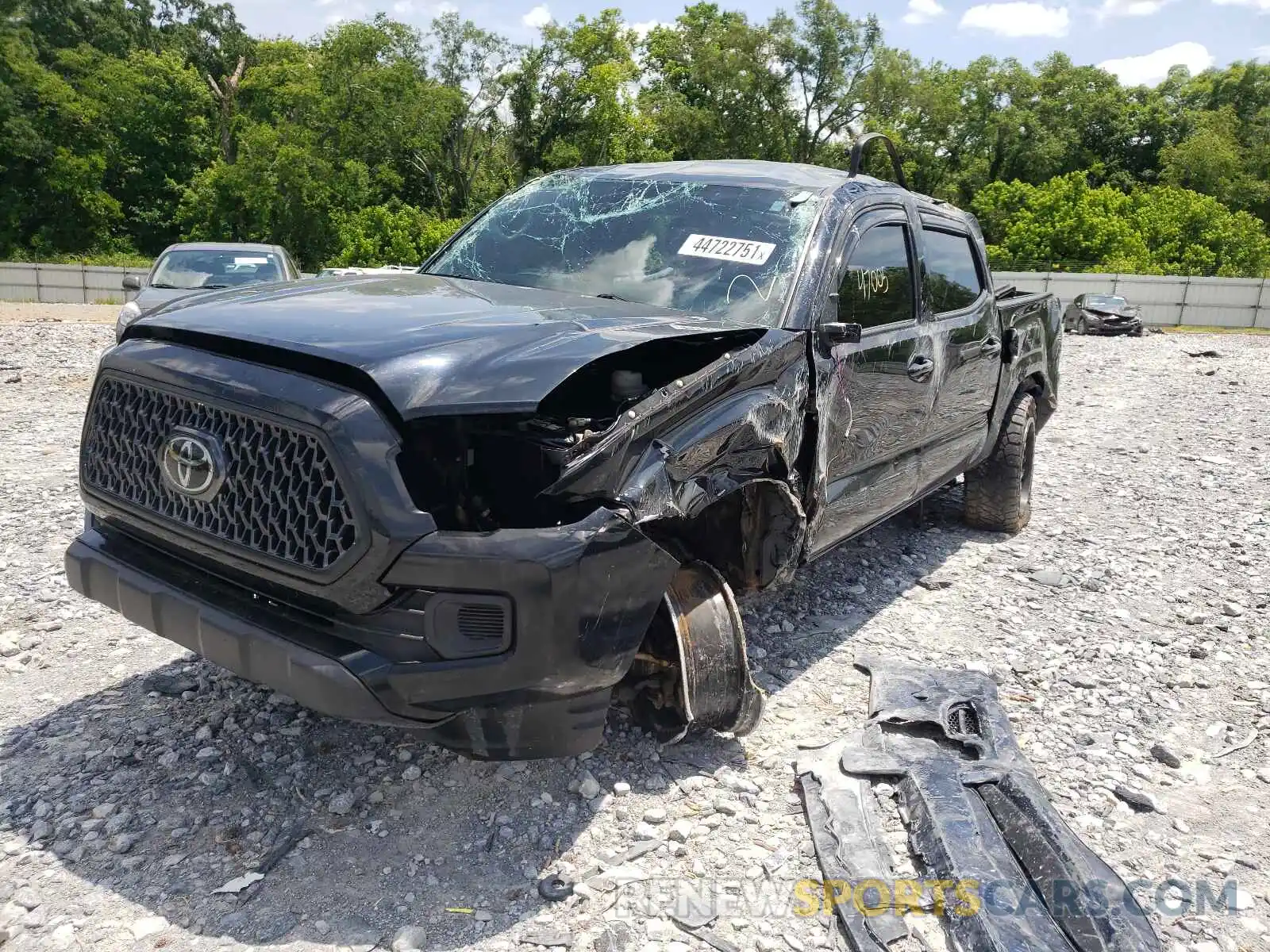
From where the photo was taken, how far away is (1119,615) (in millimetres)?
4758

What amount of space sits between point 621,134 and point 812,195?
132ft

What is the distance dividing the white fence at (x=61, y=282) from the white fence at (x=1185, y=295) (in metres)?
25.5

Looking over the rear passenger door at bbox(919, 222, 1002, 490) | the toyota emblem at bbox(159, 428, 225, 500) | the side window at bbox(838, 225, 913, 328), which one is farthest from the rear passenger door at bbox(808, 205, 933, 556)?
the toyota emblem at bbox(159, 428, 225, 500)

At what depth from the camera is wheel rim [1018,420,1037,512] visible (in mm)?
5992

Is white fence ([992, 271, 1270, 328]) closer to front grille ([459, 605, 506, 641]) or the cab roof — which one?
the cab roof

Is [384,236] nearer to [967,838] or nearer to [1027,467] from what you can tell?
[1027,467]

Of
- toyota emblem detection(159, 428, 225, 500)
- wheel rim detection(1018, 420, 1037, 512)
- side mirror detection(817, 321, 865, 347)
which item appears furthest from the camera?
wheel rim detection(1018, 420, 1037, 512)

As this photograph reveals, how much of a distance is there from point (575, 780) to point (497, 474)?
1126 millimetres

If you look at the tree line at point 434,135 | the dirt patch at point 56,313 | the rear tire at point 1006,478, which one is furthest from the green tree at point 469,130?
the rear tire at point 1006,478

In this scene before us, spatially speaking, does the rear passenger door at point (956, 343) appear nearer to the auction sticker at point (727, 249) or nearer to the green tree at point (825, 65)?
the auction sticker at point (727, 249)

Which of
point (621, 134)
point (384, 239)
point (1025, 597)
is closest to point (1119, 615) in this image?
point (1025, 597)

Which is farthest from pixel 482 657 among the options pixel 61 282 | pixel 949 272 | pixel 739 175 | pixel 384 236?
pixel 384 236

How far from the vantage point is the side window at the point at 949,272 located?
4590 mm

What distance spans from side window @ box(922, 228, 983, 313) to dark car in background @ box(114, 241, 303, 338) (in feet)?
26.1
